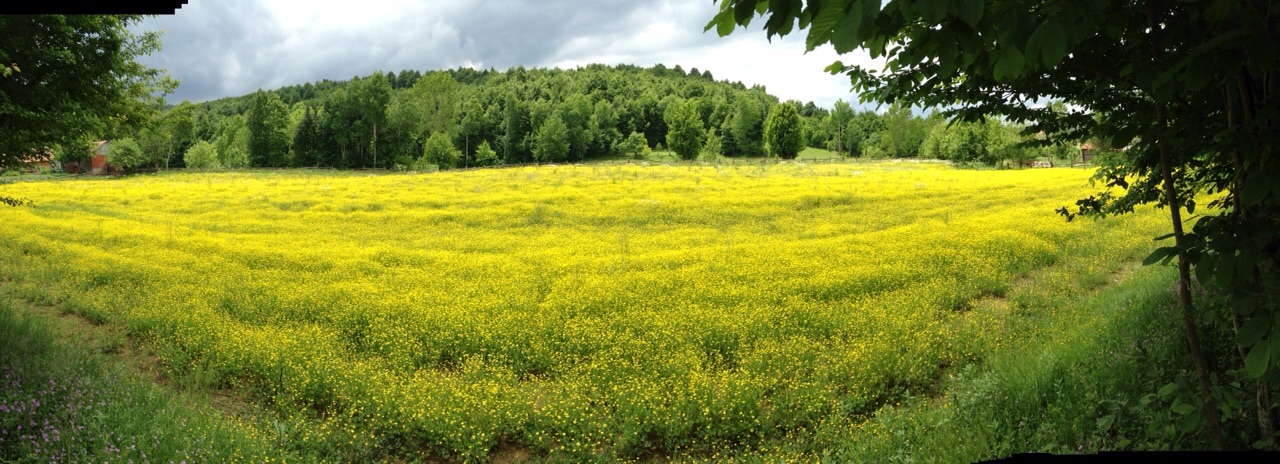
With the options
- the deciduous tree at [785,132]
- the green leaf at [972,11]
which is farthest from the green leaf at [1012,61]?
the deciduous tree at [785,132]

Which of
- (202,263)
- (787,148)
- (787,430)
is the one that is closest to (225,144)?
(787,148)

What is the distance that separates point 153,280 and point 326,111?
8530cm

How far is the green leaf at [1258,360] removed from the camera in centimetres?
240

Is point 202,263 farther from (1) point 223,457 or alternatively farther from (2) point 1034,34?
(2) point 1034,34

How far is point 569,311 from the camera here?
1165cm

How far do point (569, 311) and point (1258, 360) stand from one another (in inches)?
397

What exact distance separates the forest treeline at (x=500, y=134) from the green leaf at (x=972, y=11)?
65344 millimetres

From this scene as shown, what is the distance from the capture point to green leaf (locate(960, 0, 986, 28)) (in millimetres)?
1708

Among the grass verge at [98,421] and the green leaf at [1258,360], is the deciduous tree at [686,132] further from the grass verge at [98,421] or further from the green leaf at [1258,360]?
the green leaf at [1258,360]

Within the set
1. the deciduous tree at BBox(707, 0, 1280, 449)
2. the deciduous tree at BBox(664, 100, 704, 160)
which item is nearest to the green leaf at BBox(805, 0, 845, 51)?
the deciduous tree at BBox(707, 0, 1280, 449)

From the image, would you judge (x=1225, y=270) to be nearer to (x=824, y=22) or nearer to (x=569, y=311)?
(x=824, y=22)

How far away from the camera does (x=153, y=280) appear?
46.6 feet

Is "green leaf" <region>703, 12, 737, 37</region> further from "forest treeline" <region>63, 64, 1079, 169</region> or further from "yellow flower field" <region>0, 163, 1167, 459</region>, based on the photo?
"forest treeline" <region>63, 64, 1079, 169</region>

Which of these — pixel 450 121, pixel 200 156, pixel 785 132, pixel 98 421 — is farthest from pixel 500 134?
pixel 98 421
